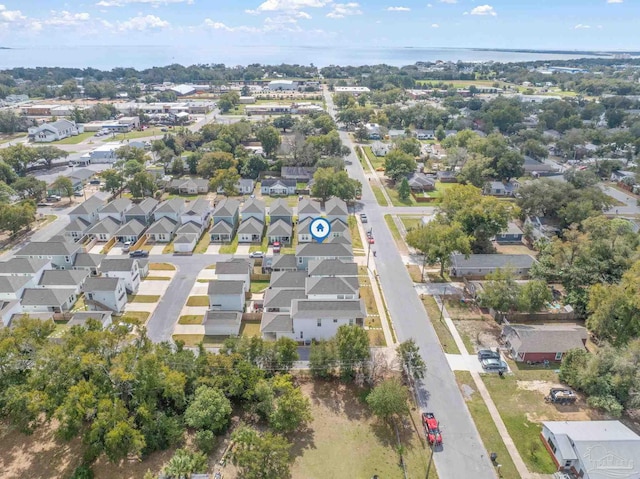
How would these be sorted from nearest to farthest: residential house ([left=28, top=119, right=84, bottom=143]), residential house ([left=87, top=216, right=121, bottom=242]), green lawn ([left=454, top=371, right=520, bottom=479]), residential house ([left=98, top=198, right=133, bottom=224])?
1. green lawn ([left=454, top=371, right=520, bottom=479])
2. residential house ([left=87, top=216, right=121, bottom=242])
3. residential house ([left=98, top=198, right=133, bottom=224])
4. residential house ([left=28, top=119, right=84, bottom=143])

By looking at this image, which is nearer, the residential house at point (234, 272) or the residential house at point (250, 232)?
the residential house at point (234, 272)

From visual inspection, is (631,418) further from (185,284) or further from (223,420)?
(185,284)

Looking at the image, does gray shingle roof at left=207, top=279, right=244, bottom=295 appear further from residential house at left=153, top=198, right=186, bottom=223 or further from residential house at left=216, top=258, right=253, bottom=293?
residential house at left=153, top=198, right=186, bottom=223

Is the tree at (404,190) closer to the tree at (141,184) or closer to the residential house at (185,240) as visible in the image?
the residential house at (185,240)

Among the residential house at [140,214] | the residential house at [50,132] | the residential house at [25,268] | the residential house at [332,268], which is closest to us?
the residential house at [25,268]

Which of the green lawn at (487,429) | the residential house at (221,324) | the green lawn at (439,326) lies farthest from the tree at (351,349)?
the residential house at (221,324)

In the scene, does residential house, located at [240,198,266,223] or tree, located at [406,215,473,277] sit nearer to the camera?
tree, located at [406,215,473,277]

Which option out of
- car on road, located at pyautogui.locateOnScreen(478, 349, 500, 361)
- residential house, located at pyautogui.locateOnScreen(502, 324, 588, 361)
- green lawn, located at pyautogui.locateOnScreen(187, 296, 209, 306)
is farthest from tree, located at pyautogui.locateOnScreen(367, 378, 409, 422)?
green lawn, located at pyautogui.locateOnScreen(187, 296, 209, 306)
